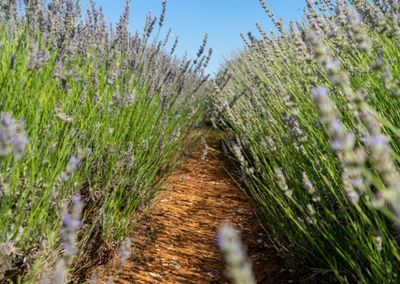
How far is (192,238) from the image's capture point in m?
3.29

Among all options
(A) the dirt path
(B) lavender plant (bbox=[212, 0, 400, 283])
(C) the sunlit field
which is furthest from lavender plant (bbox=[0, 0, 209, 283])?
(B) lavender plant (bbox=[212, 0, 400, 283])

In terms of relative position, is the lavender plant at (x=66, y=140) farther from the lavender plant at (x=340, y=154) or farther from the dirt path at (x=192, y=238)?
the lavender plant at (x=340, y=154)

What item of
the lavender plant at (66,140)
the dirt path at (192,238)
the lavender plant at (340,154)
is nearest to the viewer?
the lavender plant at (340,154)

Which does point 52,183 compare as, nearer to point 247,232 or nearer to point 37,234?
point 37,234

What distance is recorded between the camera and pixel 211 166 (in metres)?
5.49

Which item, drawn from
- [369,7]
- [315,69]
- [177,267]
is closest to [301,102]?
[315,69]

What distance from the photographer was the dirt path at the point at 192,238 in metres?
2.72

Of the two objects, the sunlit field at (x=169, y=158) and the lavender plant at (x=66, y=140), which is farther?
the lavender plant at (x=66, y=140)

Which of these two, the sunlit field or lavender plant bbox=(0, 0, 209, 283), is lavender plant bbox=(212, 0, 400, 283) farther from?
lavender plant bbox=(0, 0, 209, 283)

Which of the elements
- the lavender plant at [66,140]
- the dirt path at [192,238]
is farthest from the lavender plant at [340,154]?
the lavender plant at [66,140]

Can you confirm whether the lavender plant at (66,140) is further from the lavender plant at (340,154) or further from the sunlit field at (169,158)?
the lavender plant at (340,154)

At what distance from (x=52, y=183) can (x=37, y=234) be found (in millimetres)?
191

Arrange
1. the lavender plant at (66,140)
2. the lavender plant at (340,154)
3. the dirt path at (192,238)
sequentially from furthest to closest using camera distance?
the dirt path at (192,238)
the lavender plant at (66,140)
the lavender plant at (340,154)

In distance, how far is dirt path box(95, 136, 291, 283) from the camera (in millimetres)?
2721
